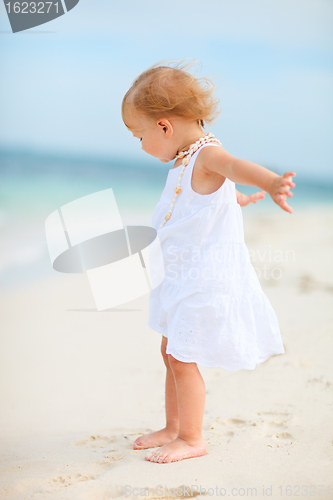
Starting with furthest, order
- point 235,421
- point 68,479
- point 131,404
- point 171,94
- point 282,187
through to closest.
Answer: point 131,404
point 235,421
point 171,94
point 68,479
point 282,187

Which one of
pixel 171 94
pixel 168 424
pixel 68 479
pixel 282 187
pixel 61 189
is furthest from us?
pixel 61 189

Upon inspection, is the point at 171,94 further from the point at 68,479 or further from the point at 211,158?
the point at 68,479

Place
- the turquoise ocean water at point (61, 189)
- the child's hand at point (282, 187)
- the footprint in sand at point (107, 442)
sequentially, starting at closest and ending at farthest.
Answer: the child's hand at point (282, 187)
the footprint in sand at point (107, 442)
the turquoise ocean water at point (61, 189)

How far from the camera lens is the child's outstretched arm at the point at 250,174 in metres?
0.72

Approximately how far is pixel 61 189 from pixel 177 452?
10.7ft

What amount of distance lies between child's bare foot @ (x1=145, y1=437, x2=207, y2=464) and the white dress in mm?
192

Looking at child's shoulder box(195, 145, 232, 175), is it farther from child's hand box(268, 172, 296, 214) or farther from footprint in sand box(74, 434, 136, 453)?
footprint in sand box(74, 434, 136, 453)

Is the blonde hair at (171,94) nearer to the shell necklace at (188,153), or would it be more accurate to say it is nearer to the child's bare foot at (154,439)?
the shell necklace at (188,153)

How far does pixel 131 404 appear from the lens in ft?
4.42

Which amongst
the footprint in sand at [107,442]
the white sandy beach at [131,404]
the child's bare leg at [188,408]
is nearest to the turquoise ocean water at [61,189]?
the white sandy beach at [131,404]

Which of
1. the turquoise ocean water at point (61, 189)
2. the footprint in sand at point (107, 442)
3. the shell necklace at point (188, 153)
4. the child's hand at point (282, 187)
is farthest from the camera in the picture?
the turquoise ocean water at point (61, 189)

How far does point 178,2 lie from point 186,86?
2.84 meters

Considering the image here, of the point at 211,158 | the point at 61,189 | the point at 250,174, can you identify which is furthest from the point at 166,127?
the point at 61,189

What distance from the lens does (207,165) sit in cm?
92
